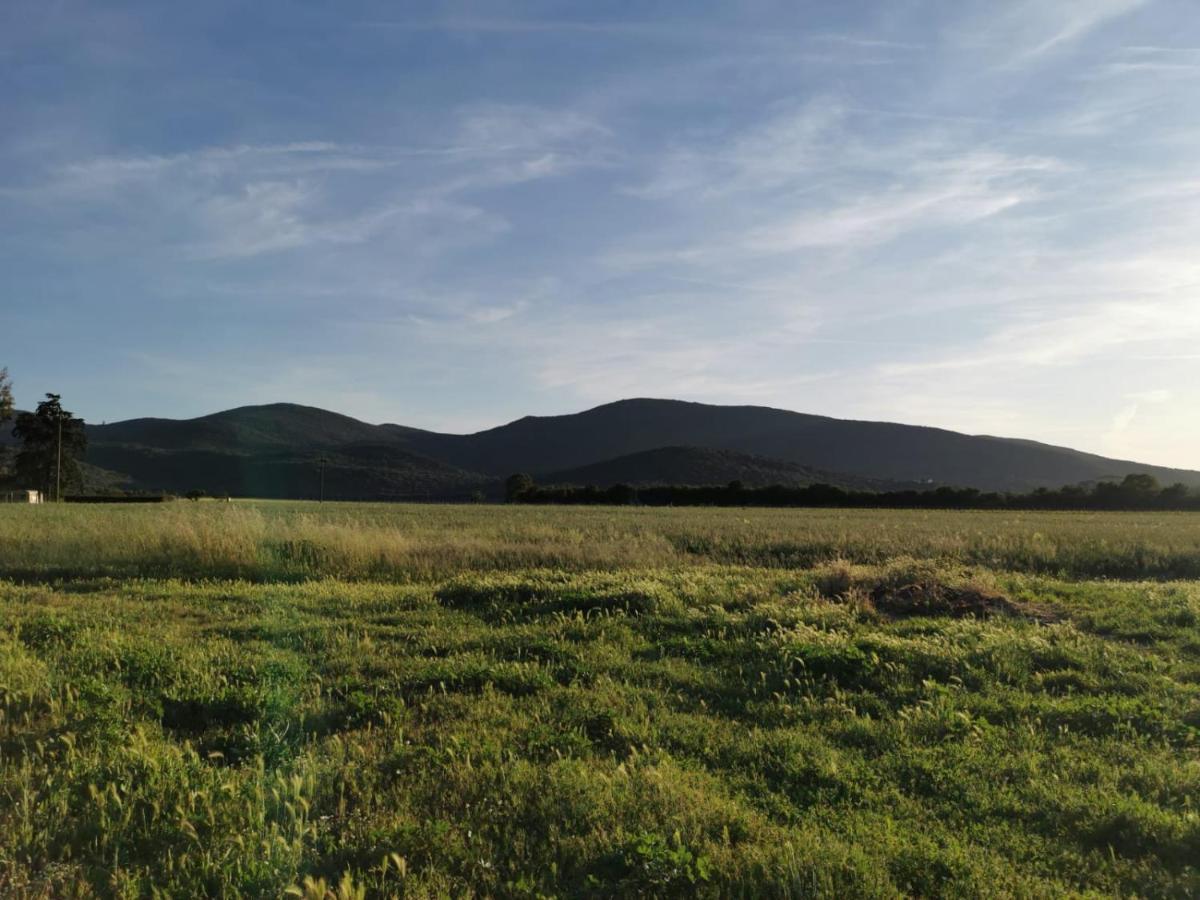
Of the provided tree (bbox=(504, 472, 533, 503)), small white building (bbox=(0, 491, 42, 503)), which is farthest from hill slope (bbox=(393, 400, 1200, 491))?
small white building (bbox=(0, 491, 42, 503))

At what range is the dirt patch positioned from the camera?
10.6 m

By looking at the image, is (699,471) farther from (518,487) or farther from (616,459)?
(518,487)

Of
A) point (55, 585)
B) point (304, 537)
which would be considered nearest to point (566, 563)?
point (304, 537)

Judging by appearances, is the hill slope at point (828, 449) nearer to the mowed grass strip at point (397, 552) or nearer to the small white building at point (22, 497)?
the small white building at point (22, 497)

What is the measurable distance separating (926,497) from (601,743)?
9091 cm

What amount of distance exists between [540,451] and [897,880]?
187m

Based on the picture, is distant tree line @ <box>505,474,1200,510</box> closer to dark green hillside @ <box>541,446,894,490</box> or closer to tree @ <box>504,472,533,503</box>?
tree @ <box>504,472,533,503</box>

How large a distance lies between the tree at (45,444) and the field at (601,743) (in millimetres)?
91404

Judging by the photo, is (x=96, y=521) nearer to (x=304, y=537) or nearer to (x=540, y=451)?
(x=304, y=537)

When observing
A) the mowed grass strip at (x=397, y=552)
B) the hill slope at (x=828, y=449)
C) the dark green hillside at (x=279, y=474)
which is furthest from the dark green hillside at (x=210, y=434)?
the mowed grass strip at (x=397, y=552)

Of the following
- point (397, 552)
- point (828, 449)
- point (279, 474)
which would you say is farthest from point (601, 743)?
point (828, 449)

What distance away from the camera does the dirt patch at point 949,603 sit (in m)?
10.6

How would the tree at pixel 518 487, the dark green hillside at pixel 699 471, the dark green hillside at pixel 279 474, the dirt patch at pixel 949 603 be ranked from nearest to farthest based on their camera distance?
the dirt patch at pixel 949 603 → the tree at pixel 518 487 → the dark green hillside at pixel 279 474 → the dark green hillside at pixel 699 471

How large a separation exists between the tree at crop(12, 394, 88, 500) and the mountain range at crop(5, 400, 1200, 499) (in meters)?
26.4
